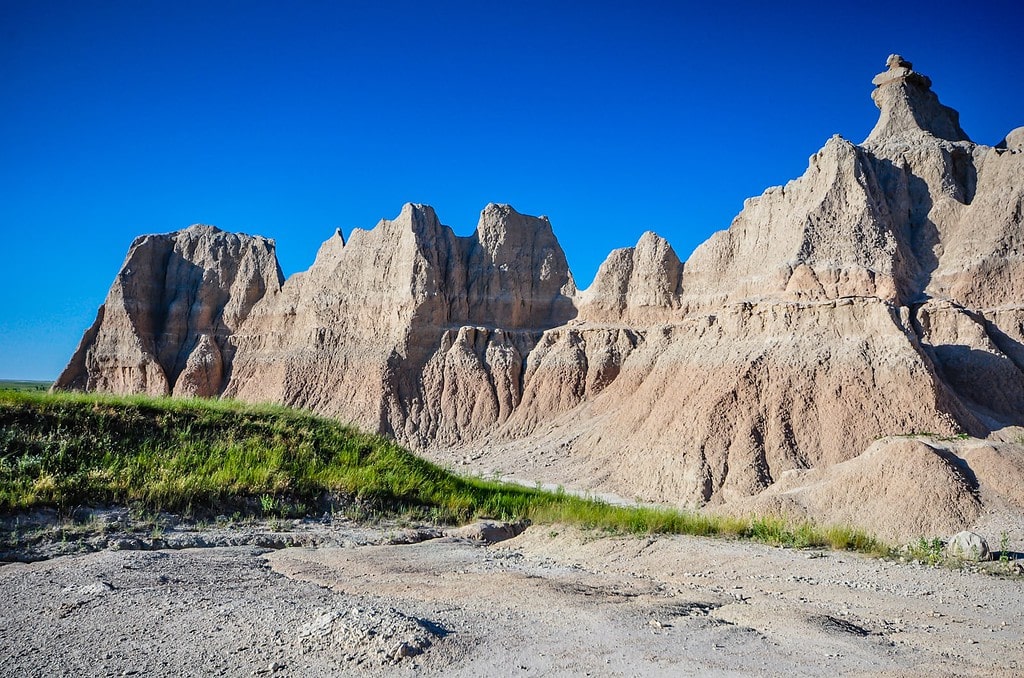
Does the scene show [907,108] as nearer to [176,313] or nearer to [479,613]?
[479,613]

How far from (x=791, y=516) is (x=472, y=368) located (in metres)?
29.4

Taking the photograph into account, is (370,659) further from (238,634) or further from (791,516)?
(791,516)

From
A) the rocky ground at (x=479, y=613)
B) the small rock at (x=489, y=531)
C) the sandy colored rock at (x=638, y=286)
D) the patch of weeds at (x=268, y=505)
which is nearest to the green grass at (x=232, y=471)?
the patch of weeds at (x=268, y=505)

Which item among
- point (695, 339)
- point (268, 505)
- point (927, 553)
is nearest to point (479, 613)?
point (268, 505)

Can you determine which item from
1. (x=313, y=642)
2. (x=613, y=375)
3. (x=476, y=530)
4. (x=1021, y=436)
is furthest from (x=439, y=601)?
(x=613, y=375)

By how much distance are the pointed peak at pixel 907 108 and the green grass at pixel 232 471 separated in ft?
139

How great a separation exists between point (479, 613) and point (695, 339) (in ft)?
102

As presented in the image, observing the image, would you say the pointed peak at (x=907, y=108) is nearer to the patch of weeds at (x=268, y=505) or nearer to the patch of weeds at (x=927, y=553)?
the patch of weeds at (x=927, y=553)

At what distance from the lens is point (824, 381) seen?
28.5 m

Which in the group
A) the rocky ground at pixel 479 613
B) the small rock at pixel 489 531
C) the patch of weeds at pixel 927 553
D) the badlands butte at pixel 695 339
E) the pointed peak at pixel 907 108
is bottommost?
the small rock at pixel 489 531

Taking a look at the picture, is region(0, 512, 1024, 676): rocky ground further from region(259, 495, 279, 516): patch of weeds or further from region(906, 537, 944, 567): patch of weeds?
region(259, 495, 279, 516): patch of weeds

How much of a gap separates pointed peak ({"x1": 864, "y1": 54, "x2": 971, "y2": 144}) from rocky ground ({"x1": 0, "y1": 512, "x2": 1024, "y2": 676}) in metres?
44.9

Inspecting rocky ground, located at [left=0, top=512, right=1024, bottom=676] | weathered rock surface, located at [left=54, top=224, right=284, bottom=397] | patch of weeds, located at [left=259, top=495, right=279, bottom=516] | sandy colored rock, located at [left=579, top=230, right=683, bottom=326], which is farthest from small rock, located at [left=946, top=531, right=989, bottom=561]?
weathered rock surface, located at [left=54, top=224, right=284, bottom=397]

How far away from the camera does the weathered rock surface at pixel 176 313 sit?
46.7 metres
